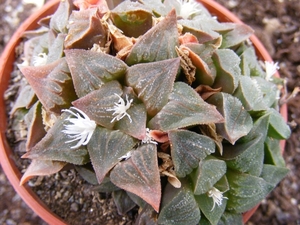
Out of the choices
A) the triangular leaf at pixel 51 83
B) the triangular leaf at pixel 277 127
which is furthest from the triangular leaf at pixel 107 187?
the triangular leaf at pixel 277 127

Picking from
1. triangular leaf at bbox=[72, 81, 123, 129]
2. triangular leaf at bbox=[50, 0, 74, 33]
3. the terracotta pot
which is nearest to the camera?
triangular leaf at bbox=[72, 81, 123, 129]

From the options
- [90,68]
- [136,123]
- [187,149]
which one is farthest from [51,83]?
[187,149]

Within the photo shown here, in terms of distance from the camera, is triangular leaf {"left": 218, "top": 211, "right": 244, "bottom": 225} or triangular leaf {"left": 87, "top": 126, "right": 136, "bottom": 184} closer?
triangular leaf {"left": 87, "top": 126, "right": 136, "bottom": 184}

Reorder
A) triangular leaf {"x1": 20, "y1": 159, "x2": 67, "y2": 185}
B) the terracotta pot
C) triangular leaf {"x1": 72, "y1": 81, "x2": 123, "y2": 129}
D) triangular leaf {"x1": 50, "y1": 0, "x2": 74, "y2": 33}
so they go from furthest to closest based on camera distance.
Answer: the terracotta pot < triangular leaf {"x1": 50, "y1": 0, "x2": 74, "y2": 33} < triangular leaf {"x1": 20, "y1": 159, "x2": 67, "y2": 185} < triangular leaf {"x1": 72, "y1": 81, "x2": 123, "y2": 129}

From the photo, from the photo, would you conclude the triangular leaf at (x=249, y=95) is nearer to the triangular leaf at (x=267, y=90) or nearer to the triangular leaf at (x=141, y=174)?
the triangular leaf at (x=267, y=90)

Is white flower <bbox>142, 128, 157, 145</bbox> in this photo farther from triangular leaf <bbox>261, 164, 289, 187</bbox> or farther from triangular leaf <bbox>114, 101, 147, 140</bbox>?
triangular leaf <bbox>261, 164, 289, 187</bbox>

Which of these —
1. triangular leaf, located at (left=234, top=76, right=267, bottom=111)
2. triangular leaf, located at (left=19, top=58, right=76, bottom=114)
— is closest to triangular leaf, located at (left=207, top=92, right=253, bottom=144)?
triangular leaf, located at (left=234, top=76, right=267, bottom=111)

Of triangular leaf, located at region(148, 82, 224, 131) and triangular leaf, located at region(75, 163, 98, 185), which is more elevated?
triangular leaf, located at region(148, 82, 224, 131)
